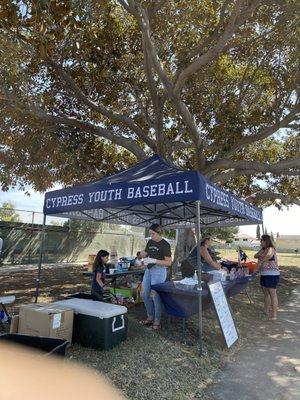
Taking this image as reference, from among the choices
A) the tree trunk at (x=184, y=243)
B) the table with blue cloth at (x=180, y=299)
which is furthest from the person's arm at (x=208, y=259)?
the tree trunk at (x=184, y=243)

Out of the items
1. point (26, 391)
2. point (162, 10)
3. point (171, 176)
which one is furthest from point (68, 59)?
point (26, 391)

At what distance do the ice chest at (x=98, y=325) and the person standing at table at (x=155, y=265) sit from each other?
111cm

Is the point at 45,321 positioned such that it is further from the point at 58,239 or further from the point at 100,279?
the point at 58,239

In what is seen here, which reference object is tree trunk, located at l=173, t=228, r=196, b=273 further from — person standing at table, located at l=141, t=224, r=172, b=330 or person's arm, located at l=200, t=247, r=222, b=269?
person standing at table, located at l=141, t=224, r=172, b=330

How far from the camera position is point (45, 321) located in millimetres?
5449

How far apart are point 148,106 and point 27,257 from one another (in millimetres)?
9072

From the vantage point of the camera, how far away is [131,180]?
7117 mm

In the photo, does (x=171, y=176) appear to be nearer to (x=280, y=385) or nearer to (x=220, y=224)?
(x=280, y=385)

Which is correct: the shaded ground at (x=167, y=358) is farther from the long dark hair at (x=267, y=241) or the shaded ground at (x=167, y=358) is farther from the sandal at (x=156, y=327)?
the long dark hair at (x=267, y=241)

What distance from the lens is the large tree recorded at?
10.1m

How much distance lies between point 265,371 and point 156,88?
8.30 meters

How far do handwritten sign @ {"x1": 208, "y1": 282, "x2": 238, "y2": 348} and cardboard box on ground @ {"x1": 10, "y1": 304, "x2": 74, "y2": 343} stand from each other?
7.77 ft

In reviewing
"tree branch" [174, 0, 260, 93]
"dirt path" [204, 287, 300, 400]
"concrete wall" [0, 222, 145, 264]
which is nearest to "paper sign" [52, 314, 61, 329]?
"dirt path" [204, 287, 300, 400]

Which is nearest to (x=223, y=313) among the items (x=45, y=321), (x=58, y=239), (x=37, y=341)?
(x=45, y=321)
